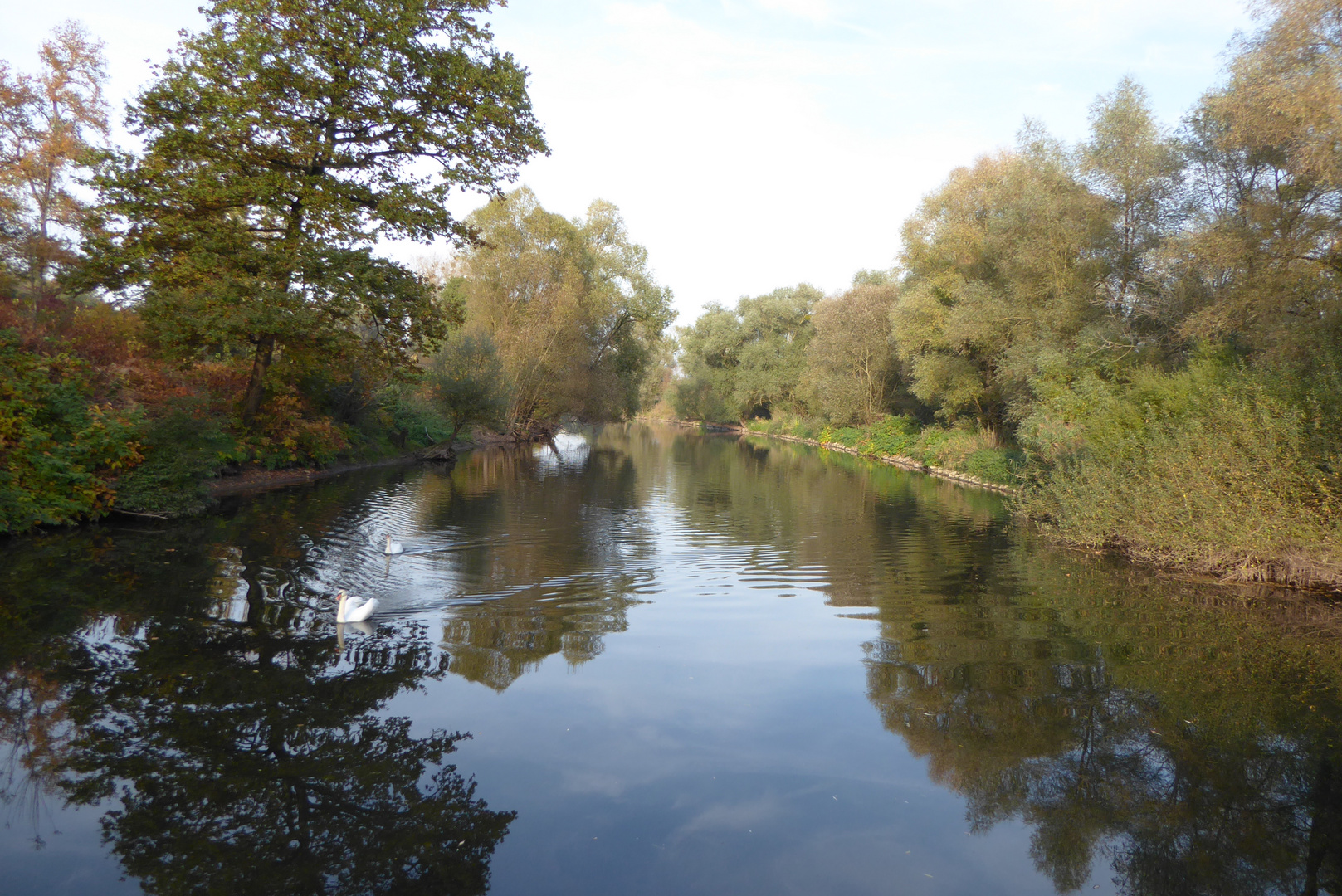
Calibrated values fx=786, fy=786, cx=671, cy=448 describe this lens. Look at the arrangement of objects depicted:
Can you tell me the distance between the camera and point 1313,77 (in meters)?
11.1

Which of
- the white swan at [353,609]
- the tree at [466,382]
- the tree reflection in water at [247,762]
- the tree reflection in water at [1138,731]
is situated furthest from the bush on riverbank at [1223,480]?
the tree at [466,382]

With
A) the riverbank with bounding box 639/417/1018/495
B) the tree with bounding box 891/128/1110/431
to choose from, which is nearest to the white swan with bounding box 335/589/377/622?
the riverbank with bounding box 639/417/1018/495

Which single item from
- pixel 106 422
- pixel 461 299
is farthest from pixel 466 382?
pixel 106 422

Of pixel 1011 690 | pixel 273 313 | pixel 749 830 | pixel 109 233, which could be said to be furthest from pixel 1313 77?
pixel 109 233

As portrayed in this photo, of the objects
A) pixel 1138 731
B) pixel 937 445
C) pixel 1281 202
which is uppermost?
pixel 1281 202

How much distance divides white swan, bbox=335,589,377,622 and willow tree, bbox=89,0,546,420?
1025 cm

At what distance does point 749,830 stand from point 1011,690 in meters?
3.48

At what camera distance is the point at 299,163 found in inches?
685

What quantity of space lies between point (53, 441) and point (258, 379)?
7.91 m

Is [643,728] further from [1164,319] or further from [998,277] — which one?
[998,277]

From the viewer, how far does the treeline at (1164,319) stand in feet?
36.0

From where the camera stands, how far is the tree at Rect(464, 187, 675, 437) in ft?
127

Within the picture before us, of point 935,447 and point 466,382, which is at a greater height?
point 466,382

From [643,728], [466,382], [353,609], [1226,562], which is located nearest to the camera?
[643,728]
